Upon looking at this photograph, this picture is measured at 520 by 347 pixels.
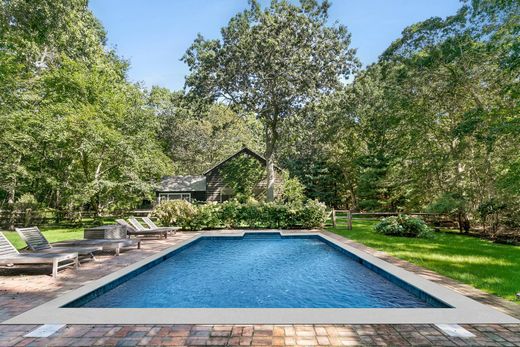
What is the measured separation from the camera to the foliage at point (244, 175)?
2722 centimetres

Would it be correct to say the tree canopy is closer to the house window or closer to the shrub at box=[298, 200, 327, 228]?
the house window

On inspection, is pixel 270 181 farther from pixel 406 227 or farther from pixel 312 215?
pixel 406 227

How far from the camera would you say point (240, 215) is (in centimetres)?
1694

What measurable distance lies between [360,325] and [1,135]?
21.0 metres

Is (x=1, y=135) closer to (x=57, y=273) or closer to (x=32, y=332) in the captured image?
(x=57, y=273)

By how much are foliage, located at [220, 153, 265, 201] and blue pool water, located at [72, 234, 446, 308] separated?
1655cm

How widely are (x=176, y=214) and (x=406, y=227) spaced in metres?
11.2

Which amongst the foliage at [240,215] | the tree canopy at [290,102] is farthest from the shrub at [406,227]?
the foliage at [240,215]

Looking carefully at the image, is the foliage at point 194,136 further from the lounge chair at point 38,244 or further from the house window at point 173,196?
the lounge chair at point 38,244

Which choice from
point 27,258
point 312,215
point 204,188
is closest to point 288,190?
point 204,188

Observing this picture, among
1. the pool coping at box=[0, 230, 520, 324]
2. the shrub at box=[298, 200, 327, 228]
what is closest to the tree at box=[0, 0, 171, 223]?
the shrub at box=[298, 200, 327, 228]

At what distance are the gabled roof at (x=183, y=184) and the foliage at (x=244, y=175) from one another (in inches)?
118

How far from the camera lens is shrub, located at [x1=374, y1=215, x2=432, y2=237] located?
1295 centimetres

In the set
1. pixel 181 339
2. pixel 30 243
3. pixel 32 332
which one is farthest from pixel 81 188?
pixel 181 339
